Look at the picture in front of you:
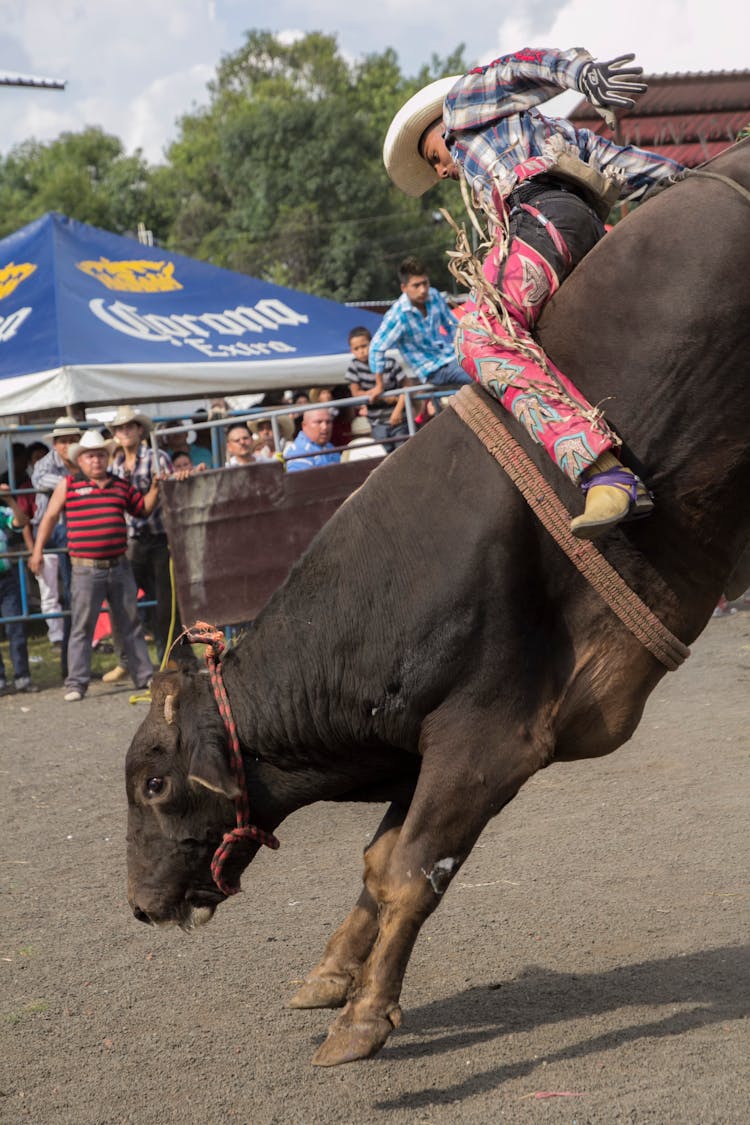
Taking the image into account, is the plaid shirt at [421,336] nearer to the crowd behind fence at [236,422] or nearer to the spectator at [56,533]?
the crowd behind fence at [236,422]

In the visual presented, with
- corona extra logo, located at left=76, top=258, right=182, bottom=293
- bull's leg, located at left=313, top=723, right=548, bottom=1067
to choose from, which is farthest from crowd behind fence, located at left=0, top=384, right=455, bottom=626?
bull's leg, located at left=313, top=723, right=548, bottom=1067

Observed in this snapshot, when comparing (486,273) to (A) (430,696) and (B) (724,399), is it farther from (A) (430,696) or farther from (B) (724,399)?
(A) (430,696)

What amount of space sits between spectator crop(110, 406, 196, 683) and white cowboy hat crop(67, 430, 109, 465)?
0.45m

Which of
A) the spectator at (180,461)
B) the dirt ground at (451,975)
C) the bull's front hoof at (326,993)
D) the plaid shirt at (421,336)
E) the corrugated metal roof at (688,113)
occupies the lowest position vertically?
the dirt ground at (451,975)

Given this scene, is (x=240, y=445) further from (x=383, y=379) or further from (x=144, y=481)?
(x=383, y=379)

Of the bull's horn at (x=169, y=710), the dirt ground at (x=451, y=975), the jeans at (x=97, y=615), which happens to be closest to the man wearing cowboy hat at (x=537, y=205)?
the bull's horn at (x=169, y=710)

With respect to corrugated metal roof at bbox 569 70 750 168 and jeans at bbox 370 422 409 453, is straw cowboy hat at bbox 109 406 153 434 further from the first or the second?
corrugated metal roof at bbox 569 70 750 168

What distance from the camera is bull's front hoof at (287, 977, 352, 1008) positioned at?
412cm

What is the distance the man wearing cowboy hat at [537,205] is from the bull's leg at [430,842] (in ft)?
2.28

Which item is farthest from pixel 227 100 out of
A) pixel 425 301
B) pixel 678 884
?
pixel 678 884

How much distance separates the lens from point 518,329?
11.8 feet

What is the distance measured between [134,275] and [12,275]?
1.43m

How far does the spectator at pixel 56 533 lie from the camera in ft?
38.1

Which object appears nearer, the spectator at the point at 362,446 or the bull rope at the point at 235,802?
the bull rope at the point at 235,802
